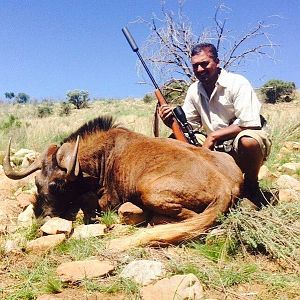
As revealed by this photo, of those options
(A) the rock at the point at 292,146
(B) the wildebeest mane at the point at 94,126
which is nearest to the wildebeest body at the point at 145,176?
(B) the wildebeest mane at the point at 94,126

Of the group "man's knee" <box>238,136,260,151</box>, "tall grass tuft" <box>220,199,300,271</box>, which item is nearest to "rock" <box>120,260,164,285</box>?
"tall grass tuft" <box>220,199,300,271</box>

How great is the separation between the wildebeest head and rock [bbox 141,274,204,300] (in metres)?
2.38

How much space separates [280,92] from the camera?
2950 centimetres

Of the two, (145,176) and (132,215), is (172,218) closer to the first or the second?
(132,215)

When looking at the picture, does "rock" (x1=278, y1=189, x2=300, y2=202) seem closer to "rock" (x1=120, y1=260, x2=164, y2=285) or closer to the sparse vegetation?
the sparse vegetation

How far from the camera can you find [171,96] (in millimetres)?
15164

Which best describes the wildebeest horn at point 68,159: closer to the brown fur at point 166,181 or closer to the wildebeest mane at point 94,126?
the brown fur at point 166,181

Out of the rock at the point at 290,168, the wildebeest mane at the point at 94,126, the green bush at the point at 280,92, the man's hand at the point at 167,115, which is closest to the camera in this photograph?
the wildebeest mane at the point at 94,126

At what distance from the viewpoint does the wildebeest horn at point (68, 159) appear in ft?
16.1

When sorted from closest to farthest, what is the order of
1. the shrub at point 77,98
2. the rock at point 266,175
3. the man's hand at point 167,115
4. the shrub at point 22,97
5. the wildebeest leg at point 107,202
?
the wildebeest leg at point 107,202 < the man's hand at point 167,115 < the rock at point 266,175 < the shrub at point 77,98 < the shrub at point 22,97

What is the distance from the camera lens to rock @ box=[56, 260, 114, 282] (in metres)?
3.17

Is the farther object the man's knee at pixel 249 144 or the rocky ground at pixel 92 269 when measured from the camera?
the man's knee at pixel 249 144

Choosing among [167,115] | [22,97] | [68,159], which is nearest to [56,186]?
[68,159]

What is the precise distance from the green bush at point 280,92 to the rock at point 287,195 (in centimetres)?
2301
